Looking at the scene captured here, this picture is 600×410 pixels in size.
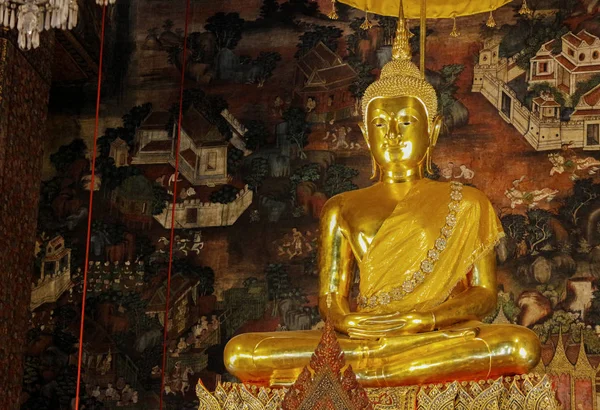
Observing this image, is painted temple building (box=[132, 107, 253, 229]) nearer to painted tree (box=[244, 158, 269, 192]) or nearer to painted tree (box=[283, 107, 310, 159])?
painted tree (box=[244, 158, 269, 192])

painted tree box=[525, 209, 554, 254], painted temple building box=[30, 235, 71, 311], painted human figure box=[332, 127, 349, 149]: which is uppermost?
painted human figure box=[332, 127, 349, 149]

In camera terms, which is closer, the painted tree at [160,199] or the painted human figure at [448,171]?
the painted human figure at [448,171]

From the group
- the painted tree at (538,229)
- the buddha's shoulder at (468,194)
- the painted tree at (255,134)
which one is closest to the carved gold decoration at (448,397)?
the buddha's shoulder at (468,194)

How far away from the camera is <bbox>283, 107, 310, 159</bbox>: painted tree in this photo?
27.6 ft

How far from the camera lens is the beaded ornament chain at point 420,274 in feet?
20.1

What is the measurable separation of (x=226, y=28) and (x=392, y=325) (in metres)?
3.66

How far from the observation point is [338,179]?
8.28 m

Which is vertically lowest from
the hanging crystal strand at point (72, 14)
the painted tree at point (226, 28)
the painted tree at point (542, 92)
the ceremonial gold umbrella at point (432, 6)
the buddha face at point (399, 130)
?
the buddha face at point (399, 130)

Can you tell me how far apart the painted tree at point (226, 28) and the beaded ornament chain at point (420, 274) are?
3004 millimetres

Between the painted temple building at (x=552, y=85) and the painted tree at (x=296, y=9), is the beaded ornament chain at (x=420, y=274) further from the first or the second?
the painted tree at (x=296, y=9)

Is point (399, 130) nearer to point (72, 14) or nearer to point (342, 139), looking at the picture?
point (342, 139)

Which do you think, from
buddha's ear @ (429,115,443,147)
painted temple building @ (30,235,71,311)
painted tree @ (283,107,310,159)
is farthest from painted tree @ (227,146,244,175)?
buddha's ear @ (429,115,443,147)

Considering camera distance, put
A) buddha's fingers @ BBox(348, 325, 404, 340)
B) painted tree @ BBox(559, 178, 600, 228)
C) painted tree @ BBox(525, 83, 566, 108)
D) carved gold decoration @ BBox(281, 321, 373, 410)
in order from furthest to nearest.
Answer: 1. painted tree @ BBox(525, 83, 566, 108)
2. painted tree @ BBox(559, 178, 600, 228)
3. buddha's fingers @ BBox(348, 325, 404, 340)
4. carved gold decoration @ BBox(281, 321, 373, 410)

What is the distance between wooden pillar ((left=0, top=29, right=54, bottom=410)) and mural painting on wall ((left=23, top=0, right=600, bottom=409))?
1.02 m
